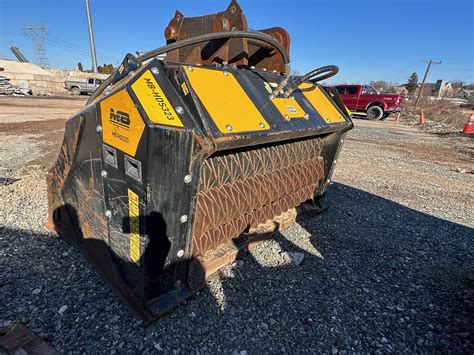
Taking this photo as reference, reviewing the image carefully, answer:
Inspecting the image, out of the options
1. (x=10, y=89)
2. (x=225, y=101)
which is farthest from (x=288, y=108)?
(x=10, y=89)

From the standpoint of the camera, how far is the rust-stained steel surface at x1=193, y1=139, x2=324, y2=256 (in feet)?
5.76

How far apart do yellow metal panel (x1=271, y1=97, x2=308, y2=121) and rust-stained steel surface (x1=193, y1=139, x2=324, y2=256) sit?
31cm

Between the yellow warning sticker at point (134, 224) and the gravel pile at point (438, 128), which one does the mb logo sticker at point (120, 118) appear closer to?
the yellow warning sticker at point (134, 224)

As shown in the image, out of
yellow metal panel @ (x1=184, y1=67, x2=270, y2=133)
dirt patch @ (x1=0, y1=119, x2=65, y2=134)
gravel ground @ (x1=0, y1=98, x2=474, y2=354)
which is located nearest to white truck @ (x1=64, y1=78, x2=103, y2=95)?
dirt patch @ (x1=0, y1=119, x2=65, y2=134)

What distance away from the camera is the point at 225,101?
1.56 meters

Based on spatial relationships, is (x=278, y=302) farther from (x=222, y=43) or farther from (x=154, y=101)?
(x=222, y=43)

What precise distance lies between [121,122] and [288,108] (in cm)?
120

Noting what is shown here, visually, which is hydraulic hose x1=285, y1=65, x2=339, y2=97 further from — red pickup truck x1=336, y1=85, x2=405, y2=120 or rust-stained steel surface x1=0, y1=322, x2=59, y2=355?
red pickup truck x1=336, y1=85, x2=405, y2=120

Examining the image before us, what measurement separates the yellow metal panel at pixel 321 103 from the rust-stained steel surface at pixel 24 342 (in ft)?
7.97

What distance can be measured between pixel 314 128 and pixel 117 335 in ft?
6.25

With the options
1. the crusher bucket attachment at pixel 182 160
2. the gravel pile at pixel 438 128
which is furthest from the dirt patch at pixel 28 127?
the gravel pile at pixel 438 128

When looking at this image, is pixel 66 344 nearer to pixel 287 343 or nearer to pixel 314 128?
pixel 287 343

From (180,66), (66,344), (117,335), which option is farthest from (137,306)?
(180,66)

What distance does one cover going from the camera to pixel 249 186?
201 centimetres
